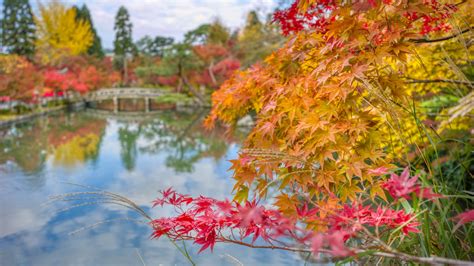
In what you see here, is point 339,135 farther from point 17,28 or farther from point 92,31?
point 92,31

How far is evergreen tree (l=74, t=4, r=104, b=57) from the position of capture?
26.3 m

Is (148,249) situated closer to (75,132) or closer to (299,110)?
(299,110)

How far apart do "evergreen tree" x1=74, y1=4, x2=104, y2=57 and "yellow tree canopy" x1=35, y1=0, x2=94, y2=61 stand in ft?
5.33

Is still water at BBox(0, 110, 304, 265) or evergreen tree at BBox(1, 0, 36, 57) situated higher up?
evergreen tree at BBox(1, 0, 36, 57)

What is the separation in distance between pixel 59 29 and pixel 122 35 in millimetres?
3625

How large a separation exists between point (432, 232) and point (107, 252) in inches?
107

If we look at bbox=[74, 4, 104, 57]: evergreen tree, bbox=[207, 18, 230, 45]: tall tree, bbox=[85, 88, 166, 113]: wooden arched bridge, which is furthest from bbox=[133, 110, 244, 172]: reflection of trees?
bbox=[74, 4, 104, 57]: evergreen tree

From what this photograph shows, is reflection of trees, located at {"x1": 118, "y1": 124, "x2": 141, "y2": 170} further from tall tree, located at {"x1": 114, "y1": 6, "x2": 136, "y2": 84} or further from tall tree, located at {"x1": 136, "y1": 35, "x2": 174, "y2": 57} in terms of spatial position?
tall tree, located at {"x1": 114, "y1": 6, "x2": 136, "y2": 84}

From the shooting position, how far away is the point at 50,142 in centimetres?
911

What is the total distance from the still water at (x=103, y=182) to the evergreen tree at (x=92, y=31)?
15.0m

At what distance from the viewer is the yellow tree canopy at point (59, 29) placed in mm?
22953

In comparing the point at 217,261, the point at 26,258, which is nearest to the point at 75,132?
the point at 26,258

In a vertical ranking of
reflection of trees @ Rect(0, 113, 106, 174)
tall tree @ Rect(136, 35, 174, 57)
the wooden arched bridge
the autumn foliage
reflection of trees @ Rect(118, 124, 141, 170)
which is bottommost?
reflection of trees @ Rect(118, 124, 141, 170)

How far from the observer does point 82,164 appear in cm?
698
